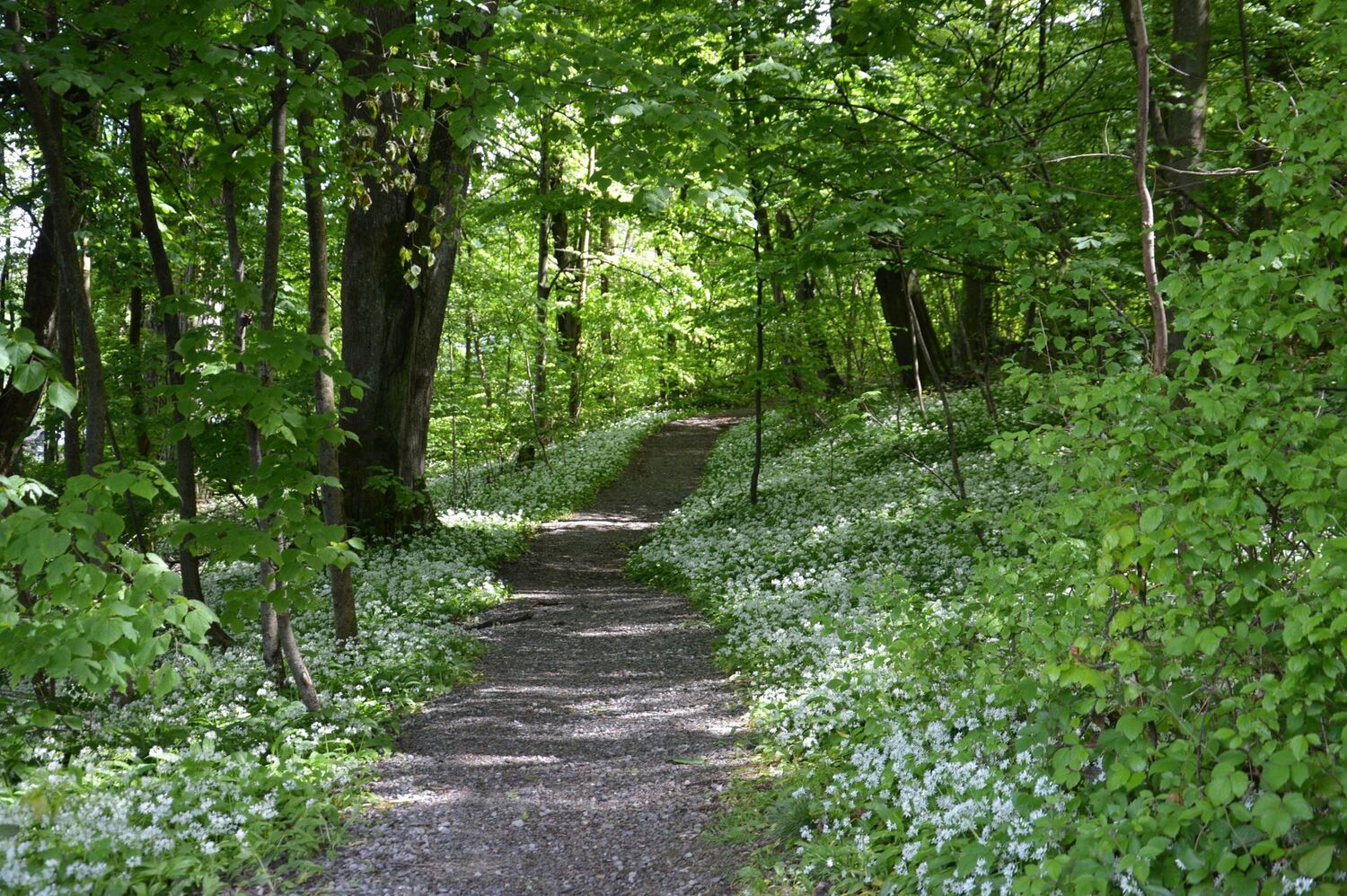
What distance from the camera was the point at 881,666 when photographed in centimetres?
583

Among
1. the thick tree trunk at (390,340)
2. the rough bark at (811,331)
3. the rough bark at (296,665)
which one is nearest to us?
the rough bark at (296,665)

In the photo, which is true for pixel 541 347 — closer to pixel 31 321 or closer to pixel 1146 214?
pixel 31 321

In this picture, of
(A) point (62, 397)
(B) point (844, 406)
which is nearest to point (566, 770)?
(A) point (62, 397)

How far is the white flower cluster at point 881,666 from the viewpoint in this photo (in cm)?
375

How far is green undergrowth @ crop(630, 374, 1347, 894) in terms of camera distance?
279cm

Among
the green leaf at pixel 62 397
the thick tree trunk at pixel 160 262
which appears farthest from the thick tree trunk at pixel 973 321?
the green leaf at pixel 62 397

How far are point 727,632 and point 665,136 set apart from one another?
469 centimetres

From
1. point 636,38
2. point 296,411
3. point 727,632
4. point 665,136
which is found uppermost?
point 636,38

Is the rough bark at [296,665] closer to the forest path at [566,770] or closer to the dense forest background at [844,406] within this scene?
the dense forest background at [844,406]

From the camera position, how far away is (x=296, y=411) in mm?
4949

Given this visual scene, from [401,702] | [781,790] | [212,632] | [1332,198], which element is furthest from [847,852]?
[212,632]

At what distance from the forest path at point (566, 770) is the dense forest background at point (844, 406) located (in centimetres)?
45

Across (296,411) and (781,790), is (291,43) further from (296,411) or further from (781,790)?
(781,790)

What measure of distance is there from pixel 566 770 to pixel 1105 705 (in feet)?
11.3
